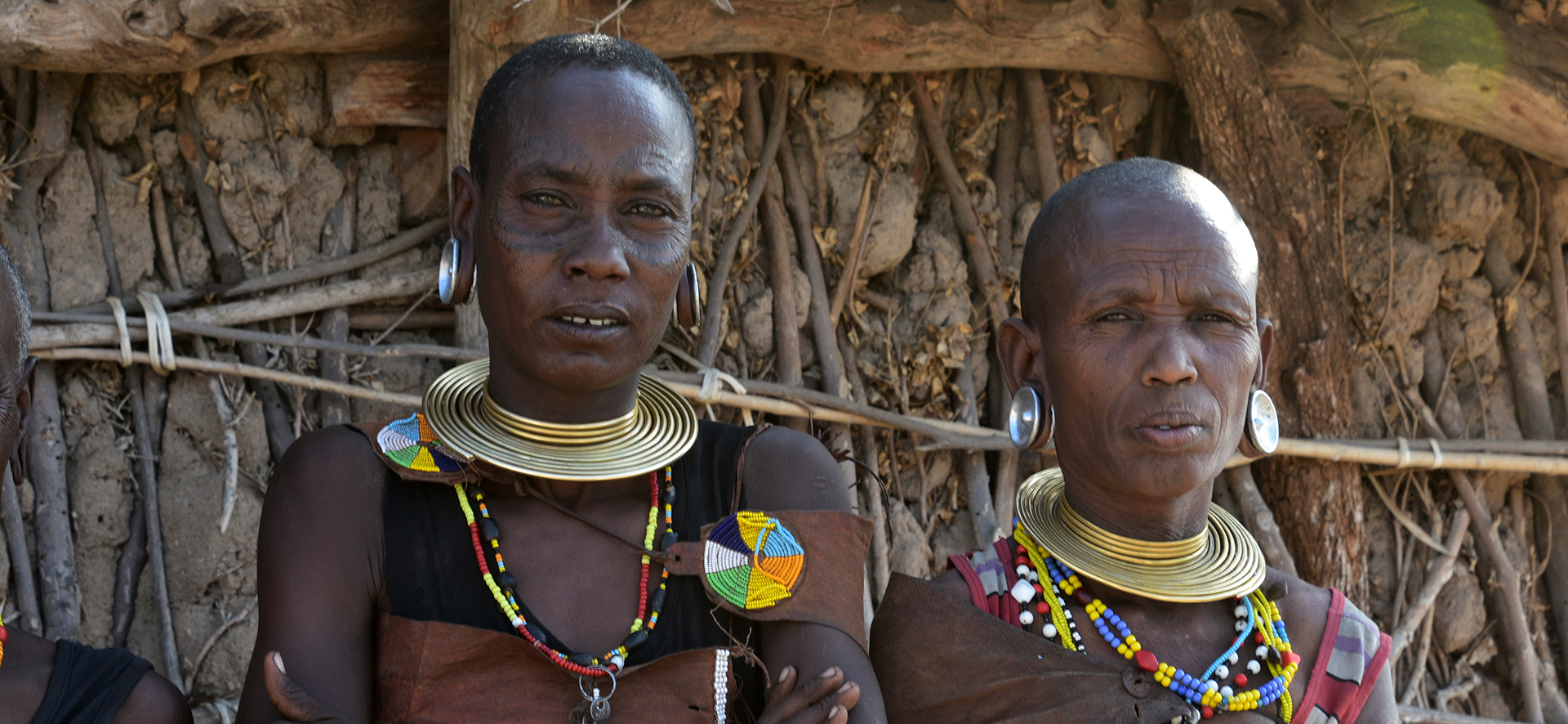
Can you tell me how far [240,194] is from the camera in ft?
12.4

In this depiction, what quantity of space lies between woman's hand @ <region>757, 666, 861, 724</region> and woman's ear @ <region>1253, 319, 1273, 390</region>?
42.5 inches

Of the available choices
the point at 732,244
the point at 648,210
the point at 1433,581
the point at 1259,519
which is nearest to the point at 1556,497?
the point at 1433,581

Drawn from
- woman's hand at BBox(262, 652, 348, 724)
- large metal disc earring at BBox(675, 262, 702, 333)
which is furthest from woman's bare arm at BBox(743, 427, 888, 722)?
woman's hand at BBox(262, 652, 348, 724)

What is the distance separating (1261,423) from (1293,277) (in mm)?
1701

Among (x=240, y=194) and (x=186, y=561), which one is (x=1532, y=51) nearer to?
(x=240, y=194)

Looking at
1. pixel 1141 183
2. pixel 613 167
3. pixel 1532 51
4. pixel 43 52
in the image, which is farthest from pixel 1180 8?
pixel 43 52

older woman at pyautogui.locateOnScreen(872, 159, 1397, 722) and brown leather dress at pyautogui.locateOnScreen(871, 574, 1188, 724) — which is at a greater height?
older woman at pyautogui.locateOnScreen(872, 159, 1397, 722)

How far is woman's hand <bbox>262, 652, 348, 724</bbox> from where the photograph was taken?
202 centimetres

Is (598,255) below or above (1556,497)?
above

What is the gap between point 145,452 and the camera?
11.8 feet

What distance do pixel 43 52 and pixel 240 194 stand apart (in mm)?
656

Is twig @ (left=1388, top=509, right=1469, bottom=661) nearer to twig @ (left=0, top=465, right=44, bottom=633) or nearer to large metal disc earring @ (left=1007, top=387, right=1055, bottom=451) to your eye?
large metal disc earring @ (left=1007, top=387, right=1055, bottom=451)

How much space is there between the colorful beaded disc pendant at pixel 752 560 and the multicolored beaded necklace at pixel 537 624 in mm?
99

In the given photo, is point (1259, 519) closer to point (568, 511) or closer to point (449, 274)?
point (568, 511)
